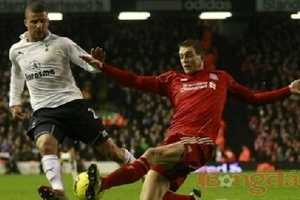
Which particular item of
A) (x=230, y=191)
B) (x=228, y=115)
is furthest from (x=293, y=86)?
(x=228, y=115)

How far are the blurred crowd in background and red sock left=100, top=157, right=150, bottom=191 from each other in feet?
54.0

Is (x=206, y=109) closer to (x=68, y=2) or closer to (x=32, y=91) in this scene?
(x=32, y=91)

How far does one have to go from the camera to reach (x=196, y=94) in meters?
7.39

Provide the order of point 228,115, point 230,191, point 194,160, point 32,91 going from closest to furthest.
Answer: point 194,160
point 32,91
point 230,191
point 228,115

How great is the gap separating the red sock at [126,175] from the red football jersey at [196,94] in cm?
46

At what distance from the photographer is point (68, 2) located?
2252 centimetres

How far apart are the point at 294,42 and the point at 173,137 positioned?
22.8 meters

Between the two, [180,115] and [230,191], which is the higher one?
[180,115]

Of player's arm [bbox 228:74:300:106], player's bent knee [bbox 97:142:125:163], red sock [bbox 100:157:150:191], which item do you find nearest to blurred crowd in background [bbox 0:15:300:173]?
player's bent knee [bbox 97:142:125:163]

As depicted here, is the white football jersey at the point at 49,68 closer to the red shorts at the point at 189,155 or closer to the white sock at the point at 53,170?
the white sock at the point at 53,170

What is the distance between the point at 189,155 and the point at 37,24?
223 cm

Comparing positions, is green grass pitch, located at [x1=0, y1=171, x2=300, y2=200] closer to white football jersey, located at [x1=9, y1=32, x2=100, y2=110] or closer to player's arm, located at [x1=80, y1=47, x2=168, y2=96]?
white football jersey, located at [x1=9, y1=32, x2=100, y2=110]

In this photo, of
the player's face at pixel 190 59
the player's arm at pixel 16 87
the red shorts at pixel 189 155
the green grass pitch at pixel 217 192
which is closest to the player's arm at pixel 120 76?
the player's face at pixel 190 59

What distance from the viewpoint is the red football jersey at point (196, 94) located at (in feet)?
23.8
